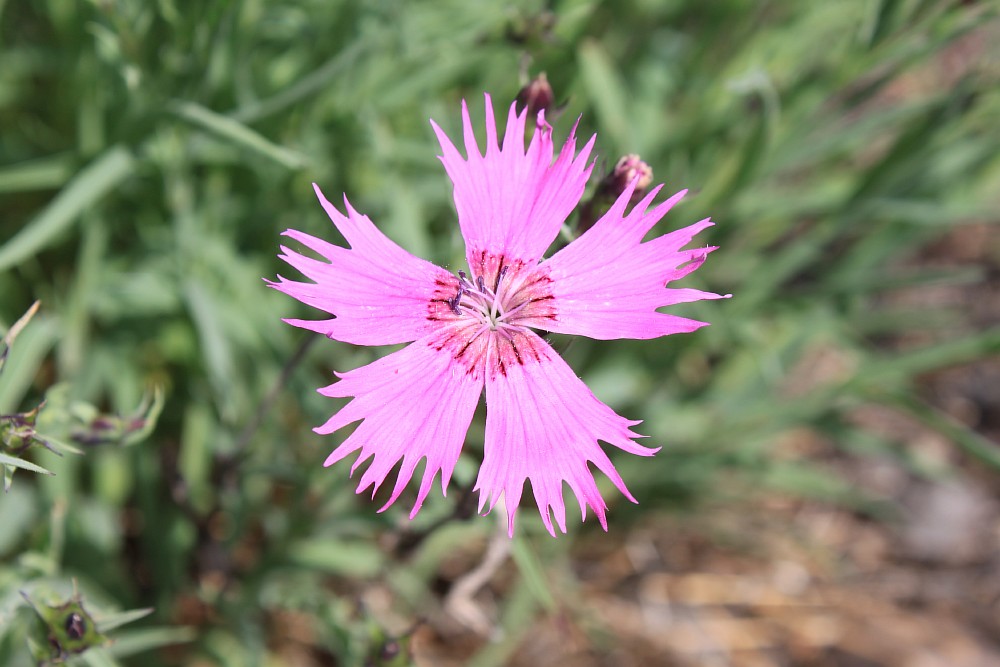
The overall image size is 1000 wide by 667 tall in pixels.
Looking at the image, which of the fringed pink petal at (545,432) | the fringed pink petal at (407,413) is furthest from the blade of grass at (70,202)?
the fringed pink petal at (545,432)

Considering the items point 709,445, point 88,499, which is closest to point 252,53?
point 88,499

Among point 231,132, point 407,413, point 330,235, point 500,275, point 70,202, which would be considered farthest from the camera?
point 330,235

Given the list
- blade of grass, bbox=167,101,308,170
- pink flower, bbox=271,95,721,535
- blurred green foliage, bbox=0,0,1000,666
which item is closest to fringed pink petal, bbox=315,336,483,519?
pink flower, bbox=271,95,721,535

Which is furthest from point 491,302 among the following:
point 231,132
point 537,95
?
point 231,132

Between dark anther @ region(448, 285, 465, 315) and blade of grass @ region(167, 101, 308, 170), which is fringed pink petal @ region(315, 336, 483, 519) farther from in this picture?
blade of grass @ region(167, 101, 308, 170)

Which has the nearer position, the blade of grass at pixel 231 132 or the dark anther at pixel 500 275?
the dark anther at pixel 500 275

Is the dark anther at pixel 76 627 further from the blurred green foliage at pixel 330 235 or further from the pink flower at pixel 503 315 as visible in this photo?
the pink flower at pixel 503 315

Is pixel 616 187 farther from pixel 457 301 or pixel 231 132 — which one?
pixel 231 132

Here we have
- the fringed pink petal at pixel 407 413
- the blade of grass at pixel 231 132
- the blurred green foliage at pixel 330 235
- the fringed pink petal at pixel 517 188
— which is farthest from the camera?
the blurred green foliage at pixel 330 235
